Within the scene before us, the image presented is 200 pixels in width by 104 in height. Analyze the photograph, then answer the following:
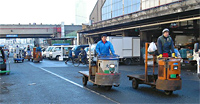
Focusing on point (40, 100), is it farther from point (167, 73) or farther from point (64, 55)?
point (64, 55)

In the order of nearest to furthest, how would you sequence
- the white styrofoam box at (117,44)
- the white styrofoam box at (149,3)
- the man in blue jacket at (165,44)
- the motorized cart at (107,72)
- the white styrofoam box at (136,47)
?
the man in blue jacket at (165,44), the motorized cart at (107,72), the white styrofoam box at (117,44), the white styrofoam box at (136,47), the white styrofoam box at (149,3)

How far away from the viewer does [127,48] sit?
78.6 ft

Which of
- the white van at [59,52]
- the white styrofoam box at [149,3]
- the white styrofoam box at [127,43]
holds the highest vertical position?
the white styrofoam box at [149,3]

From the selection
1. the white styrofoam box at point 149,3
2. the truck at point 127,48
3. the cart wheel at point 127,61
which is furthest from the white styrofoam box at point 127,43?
the white styrofoam box at point 149,3

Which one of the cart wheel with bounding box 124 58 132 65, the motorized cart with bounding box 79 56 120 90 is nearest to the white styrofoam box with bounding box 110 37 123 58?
the cart wheel with bounding box 124 58 132 65

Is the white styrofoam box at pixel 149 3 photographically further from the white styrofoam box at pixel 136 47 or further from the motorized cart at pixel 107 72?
the motorized cart at pixel 107 72

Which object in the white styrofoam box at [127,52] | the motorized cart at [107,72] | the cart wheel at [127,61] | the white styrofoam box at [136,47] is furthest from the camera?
the white styrofoam box at [136,47]

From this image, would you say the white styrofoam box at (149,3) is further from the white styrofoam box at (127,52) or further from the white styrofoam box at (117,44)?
the white styrofoam box at (117,44)

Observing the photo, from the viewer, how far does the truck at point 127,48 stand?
23344mm

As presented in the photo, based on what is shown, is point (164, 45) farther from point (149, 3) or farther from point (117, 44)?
point (149, 3)

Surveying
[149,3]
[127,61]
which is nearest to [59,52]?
[127,61]

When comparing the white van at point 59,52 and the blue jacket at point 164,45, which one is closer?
the blue jacket at point 164,45

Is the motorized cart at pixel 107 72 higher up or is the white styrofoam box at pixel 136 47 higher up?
the white styrofoam box at pixel 136 47

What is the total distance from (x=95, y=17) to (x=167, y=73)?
43660mm
